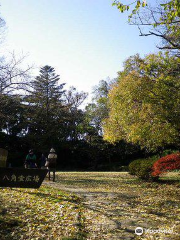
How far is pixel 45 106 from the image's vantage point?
109ft

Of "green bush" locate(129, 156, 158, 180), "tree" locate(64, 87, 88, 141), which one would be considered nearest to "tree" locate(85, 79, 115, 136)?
"tree" locate(64, 87, 88, 141)

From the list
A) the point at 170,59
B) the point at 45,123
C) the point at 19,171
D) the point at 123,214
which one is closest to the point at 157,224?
the point at 123,214

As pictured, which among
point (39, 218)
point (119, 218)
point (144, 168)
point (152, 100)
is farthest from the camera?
point (144, 168)

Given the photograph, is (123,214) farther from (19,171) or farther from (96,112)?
(96,112)

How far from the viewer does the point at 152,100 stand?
434 inches

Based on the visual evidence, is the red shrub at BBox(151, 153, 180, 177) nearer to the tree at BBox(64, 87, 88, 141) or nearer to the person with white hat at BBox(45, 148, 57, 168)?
the person with white hat at BBox(45, 148, 57, 168)

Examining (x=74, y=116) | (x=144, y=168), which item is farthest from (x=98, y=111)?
(x=144, y=168)

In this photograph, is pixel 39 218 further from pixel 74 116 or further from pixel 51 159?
pixel 74 116

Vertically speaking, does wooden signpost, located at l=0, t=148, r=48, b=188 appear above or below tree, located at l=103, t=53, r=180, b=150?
below

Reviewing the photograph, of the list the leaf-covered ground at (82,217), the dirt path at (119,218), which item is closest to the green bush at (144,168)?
the leaf-covered ground at (82,217)

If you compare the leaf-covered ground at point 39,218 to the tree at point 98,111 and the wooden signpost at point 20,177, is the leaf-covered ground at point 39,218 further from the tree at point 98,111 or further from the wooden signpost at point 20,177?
the tree at point 98,111

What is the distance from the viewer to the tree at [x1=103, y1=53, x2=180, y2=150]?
35.0 ft

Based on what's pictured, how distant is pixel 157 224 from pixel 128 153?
2643cm

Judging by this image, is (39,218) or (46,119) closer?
(39,218)
